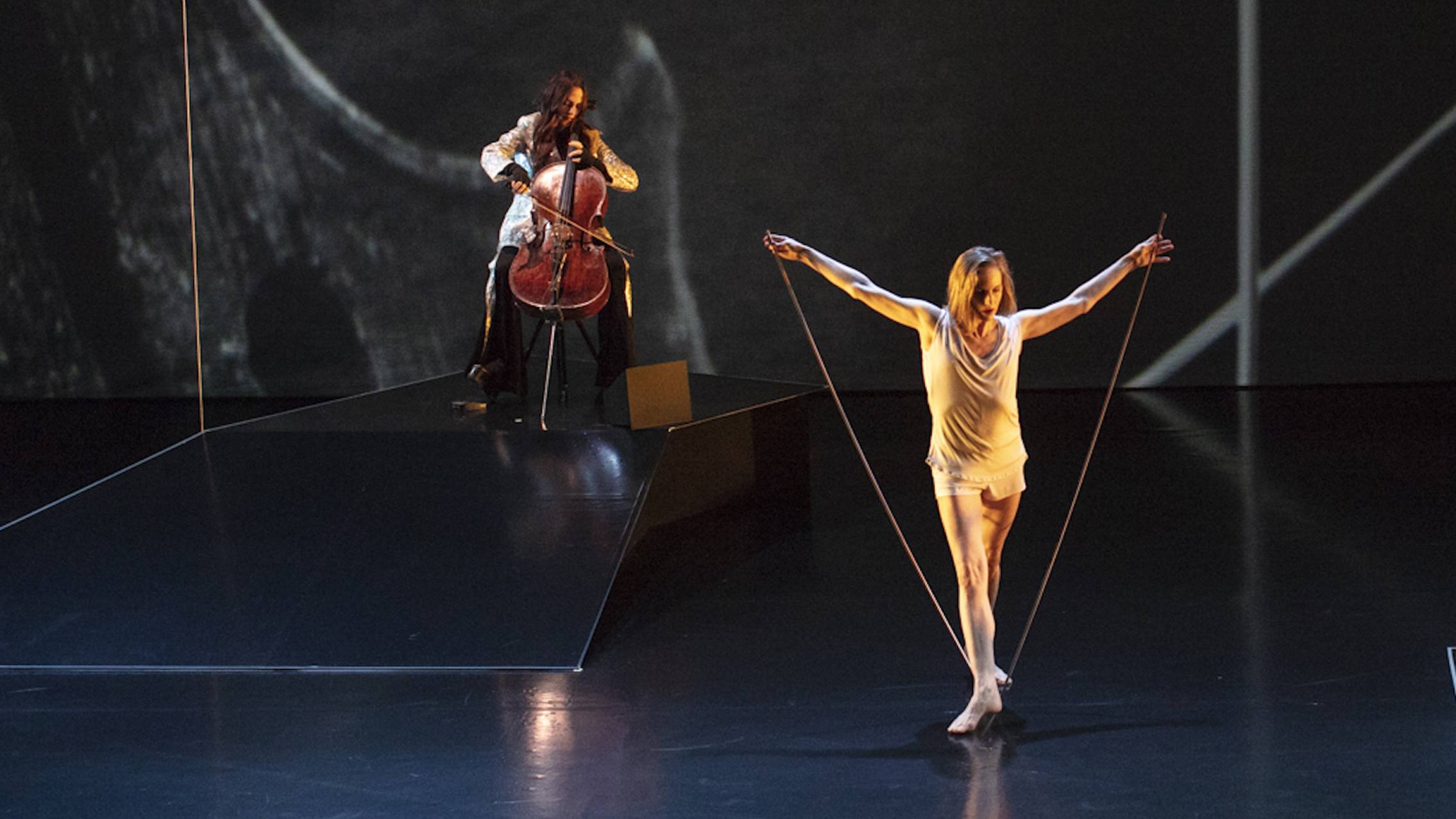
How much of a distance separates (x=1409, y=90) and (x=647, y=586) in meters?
6.04

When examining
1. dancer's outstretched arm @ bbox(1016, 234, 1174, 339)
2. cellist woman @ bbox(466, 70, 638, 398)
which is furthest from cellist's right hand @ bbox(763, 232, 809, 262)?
cellist woman @ bbox(466, 70, 638, 398)

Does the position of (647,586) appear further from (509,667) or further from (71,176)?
(71,176)

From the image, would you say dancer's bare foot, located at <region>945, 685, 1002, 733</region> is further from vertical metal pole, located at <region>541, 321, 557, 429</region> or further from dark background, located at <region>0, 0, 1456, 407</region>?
dark background, located at <region>0, 0, 1456, 407</region>

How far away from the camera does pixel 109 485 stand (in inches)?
178

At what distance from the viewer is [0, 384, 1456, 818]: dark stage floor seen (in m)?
3.10

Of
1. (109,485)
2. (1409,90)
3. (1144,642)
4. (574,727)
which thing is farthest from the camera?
(1409,90)

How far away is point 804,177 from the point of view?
874cm

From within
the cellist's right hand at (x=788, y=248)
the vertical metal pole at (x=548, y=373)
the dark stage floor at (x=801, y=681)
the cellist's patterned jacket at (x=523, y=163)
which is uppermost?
the cellist's patterned jacket at (x=523, y=163)

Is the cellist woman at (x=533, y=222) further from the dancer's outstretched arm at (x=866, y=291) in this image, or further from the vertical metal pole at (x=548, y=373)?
the dancer's outstretched arm at (x=866, y=291)

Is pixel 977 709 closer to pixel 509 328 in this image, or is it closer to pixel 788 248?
pixel 788 248

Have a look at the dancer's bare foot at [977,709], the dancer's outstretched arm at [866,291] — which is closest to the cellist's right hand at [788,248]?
the dancer's outstretched arm at [866,291]

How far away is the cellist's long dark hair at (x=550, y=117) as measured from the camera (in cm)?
503

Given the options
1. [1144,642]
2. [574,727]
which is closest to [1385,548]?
[1144,642]

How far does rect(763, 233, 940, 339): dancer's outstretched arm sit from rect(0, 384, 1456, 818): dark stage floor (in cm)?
97
